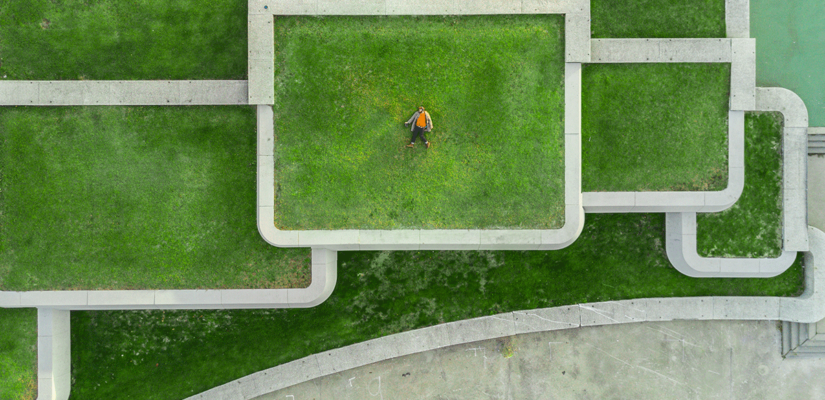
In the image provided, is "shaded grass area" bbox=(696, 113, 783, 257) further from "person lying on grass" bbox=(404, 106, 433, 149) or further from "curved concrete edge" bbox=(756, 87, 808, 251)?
"person lying on grass" bbox=(404, 106, 433, 149)

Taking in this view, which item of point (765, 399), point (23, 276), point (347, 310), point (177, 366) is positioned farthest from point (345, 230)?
point (765, 399)

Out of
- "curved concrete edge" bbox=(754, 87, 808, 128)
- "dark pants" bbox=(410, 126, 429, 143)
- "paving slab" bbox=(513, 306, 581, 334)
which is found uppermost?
"curved concrete edge" bbox=(754, 87, 808, 128)

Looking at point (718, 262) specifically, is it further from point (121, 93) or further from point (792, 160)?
point (121, 93)

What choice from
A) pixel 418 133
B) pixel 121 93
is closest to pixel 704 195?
pixel 418 133

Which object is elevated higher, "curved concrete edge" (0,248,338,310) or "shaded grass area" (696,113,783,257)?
"shaded grass area" (696,113,783,257)

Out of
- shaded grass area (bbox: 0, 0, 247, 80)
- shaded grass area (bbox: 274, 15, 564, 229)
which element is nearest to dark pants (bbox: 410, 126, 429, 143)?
shaded grass area (bbox: 274, 15, 564, 229)

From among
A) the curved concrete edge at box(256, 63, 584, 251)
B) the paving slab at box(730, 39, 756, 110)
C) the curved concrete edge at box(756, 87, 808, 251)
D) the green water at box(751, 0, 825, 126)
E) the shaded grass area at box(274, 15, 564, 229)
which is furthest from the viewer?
the green water at box(751, 0, 825, 126)
